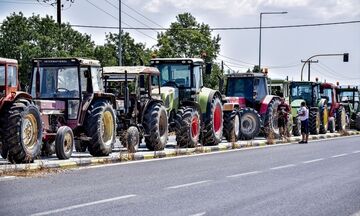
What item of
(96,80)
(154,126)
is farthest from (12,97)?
(154,126)

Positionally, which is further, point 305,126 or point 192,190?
point 305,126

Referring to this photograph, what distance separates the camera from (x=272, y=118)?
31578mm

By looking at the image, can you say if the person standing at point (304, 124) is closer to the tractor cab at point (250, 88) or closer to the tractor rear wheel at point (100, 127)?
the tractor cab at point (250, 88)

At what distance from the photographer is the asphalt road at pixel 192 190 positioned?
10.6 metres

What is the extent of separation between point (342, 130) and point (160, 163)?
24.8m

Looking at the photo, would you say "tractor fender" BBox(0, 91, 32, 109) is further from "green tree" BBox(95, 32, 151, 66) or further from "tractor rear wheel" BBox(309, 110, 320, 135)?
"green tree" BBox(95, 32, 151, 66)

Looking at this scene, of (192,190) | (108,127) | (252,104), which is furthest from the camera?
(252,104)

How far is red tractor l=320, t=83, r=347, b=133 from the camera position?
41.1 meters

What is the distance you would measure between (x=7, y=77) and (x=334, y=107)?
94.1ft

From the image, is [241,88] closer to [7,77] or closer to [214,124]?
[214,124]

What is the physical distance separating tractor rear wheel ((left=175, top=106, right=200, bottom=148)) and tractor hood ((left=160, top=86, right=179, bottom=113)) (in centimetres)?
39

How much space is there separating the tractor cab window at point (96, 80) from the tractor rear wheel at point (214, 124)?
582 centimetres

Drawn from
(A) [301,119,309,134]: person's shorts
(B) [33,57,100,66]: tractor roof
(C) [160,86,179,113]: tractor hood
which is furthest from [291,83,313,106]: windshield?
(B) [33,57,100,66]: tractor roof

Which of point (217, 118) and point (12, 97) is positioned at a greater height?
point (12, 97)
